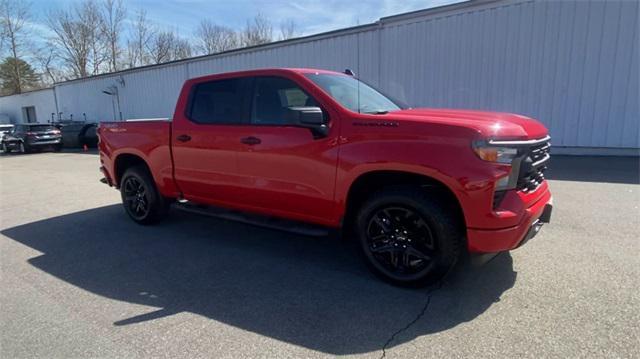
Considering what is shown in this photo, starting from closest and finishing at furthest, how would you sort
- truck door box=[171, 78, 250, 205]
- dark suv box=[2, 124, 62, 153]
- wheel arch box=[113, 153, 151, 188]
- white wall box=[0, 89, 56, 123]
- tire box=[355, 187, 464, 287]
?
tire box=[355, 187, 464, 287]
truck door box=[171, 78, 250, 205]
wheel arch box=[113, 153, 151, 188]
dark suv box=[2, 124, 62, 153]
white wall box=[0, 89, 56, 123]

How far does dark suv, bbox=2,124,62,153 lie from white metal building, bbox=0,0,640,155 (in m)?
15.1

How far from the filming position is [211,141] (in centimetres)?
436

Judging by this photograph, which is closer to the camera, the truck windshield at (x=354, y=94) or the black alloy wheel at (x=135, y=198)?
the truck windshield at (x=354, y=94)

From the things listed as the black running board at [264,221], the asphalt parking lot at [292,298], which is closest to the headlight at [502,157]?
the asphalt parking lot at [292,298]

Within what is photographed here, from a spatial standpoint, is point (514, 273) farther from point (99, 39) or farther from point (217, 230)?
point (99, 39)

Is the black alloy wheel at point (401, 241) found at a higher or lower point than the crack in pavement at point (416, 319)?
higher

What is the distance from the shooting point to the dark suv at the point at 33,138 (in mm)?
19203

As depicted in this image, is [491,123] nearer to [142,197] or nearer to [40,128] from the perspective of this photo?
[142,197]

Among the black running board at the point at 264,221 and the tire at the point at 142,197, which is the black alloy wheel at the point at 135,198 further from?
the black running board at the point at 264,221

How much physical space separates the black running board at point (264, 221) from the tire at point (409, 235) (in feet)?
1.45

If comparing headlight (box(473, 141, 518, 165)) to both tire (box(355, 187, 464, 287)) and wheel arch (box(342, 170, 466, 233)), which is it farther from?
tire (box(355, 187, 464, 287))

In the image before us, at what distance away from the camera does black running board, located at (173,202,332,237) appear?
370cm

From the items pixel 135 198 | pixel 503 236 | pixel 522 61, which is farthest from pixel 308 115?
pixel 522 61

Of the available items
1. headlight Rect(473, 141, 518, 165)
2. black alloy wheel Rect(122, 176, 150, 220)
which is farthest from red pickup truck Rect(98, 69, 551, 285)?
black alloy wheel Rect(122, 176, 150, 220)
